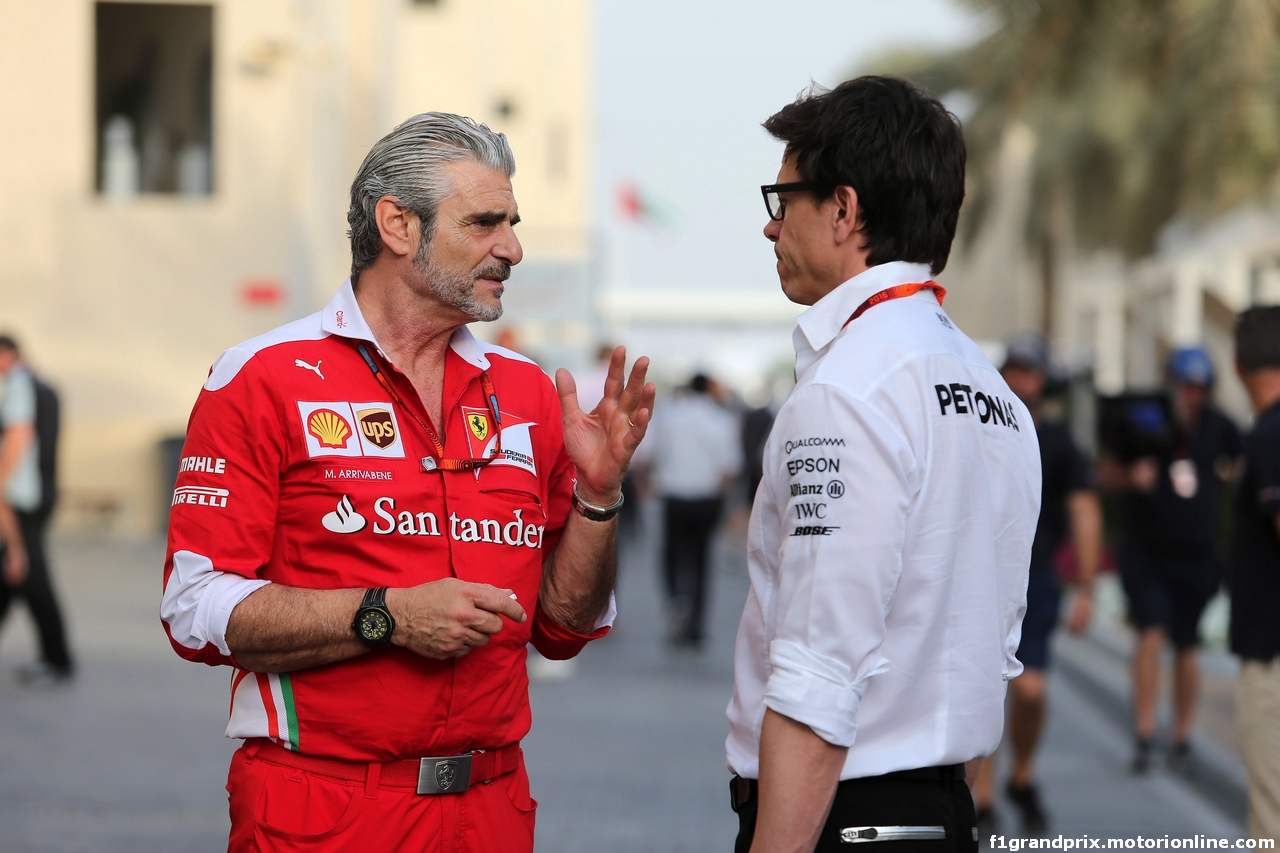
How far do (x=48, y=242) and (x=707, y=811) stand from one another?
15528 millimetres

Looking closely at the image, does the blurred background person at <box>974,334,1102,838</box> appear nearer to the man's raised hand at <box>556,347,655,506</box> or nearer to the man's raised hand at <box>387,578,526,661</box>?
the man's raised hand at <box>556,347,655,506</box>

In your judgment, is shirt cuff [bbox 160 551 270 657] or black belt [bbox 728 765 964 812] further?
shirt cuff [bbox 160 551 270 657]

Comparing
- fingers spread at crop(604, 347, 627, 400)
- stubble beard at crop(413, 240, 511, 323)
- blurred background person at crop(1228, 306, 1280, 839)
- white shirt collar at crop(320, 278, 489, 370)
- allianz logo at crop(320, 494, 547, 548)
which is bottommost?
blurred background person at crop(1228, 306, 1280, 839)

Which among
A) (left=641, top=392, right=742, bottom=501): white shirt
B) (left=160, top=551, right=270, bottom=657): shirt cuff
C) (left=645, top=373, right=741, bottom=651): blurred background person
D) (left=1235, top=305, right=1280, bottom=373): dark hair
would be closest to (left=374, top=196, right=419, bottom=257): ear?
(left=160, top=551, right=270, bottom=657): shirt cuff

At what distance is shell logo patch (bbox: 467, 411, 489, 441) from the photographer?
2.86m

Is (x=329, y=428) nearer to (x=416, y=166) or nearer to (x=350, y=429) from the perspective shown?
(x=350, y=429)

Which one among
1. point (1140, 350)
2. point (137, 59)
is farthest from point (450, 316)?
point (137, 59)

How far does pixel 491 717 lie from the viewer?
278 centimetres

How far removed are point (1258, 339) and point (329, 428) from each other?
3471 mm

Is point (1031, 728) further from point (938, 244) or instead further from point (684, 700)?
point (938, 244)

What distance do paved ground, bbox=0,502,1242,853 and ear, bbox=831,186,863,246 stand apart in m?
4.12

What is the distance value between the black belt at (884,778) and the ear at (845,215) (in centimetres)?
89

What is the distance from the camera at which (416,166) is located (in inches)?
111

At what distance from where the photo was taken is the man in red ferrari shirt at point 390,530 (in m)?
2.61
